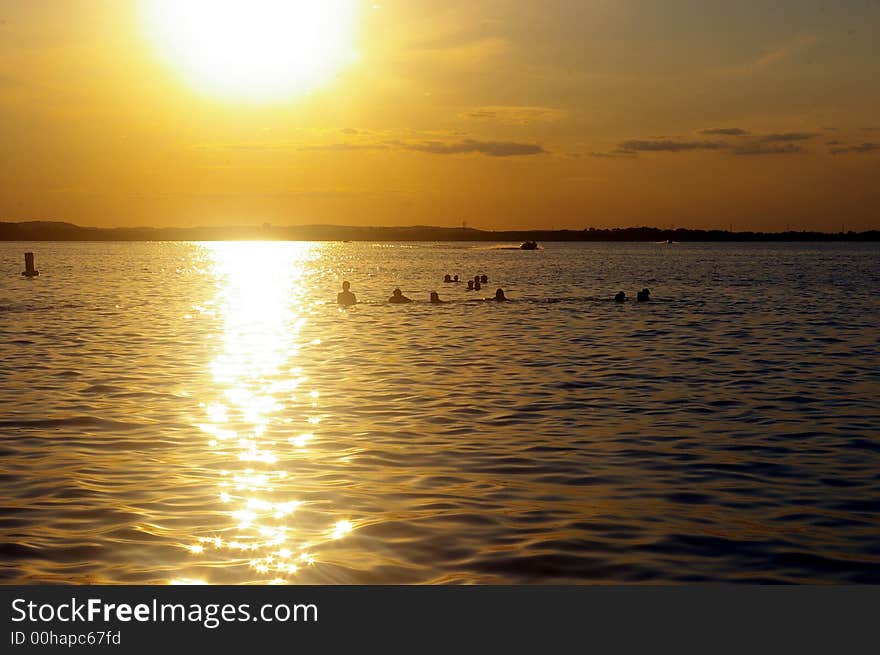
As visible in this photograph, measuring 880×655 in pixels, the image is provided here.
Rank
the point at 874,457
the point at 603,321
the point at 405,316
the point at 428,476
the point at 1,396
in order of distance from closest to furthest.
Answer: the point at 428,476, the point at 874,457, the point at 1,396, the point at 603,321, the point at 405,316

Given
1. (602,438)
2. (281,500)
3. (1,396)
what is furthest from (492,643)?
(1,396)

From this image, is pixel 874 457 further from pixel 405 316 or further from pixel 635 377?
pixel 405 316

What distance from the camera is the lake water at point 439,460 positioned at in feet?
35.5

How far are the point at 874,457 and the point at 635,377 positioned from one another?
10117mm

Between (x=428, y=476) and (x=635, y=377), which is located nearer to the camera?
(x=428, y=476)

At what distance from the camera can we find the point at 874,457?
627 inches

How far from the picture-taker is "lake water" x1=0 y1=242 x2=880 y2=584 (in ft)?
35.5

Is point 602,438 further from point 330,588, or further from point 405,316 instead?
point 405,316

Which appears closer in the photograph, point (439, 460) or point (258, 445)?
point (439, 460)

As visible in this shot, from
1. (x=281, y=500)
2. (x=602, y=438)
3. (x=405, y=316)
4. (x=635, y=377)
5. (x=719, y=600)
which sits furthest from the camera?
(x=405, y=316)

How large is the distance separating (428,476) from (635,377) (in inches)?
491

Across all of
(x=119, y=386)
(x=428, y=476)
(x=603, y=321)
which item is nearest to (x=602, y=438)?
(x=428, y=476)

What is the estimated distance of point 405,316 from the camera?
159ft

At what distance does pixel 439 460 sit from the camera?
1575cm
